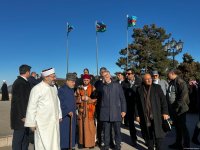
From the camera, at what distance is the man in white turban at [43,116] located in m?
5.39

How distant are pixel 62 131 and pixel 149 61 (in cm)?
3377

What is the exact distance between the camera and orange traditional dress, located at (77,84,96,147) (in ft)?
24.8

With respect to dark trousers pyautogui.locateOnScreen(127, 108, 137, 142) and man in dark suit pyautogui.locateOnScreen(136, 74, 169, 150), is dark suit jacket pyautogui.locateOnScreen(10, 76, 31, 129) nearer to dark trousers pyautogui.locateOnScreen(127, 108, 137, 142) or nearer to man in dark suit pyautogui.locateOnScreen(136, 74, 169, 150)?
man in dark suit pyautogui.locateOnScreen(136, 74, 169, 150)

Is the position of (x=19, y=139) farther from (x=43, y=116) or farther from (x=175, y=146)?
(x=175, y=146)

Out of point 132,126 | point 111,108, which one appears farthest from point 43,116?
point 132,126

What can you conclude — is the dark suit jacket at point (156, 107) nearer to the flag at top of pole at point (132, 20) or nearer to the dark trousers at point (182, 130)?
the dark trousers at point (182, 130)

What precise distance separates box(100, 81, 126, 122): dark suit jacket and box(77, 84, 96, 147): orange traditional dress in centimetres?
56

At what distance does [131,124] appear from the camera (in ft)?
26.7

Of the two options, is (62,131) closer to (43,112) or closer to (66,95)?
(66,95)

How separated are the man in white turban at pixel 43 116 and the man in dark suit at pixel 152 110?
6.48ft

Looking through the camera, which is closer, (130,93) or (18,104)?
(18,104)

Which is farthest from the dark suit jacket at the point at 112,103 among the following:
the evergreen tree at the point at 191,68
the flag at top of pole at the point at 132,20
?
the flag at top of pole at the point at 132,20

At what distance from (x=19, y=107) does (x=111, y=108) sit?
6.85 ft

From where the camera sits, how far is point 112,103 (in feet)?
23.1
